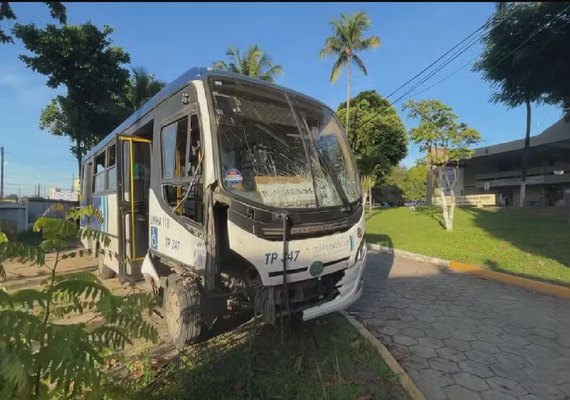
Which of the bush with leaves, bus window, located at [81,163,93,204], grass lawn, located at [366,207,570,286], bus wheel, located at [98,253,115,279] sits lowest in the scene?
bus wheel, located at [98,253,115,279]

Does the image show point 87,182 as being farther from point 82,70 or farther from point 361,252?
point 82,70

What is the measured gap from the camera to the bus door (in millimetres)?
6602

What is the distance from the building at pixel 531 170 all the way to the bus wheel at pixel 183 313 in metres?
37.1

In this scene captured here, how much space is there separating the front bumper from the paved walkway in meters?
0.72

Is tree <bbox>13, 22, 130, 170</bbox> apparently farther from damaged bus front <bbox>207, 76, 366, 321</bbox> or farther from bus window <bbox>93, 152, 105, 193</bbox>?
damaged bus front <bbox>207, 76, 366, 321</bbox>

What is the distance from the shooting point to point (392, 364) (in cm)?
420

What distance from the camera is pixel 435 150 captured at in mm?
15492

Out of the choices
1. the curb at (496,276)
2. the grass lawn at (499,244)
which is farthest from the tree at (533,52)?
the curb at (496,276)

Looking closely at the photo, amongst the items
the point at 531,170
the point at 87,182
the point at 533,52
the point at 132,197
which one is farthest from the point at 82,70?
the point at 531,170

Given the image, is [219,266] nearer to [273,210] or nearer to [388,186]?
[273,210]

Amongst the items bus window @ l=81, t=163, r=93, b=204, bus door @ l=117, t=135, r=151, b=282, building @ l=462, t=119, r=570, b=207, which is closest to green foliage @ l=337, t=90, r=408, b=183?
building @ l=462, t=119, r=570, b=207

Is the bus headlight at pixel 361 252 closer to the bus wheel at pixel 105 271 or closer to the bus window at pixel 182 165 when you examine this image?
the bus window at pixel 182 165

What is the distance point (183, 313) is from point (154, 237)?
1459mm

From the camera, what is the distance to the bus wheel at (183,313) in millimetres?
4559
